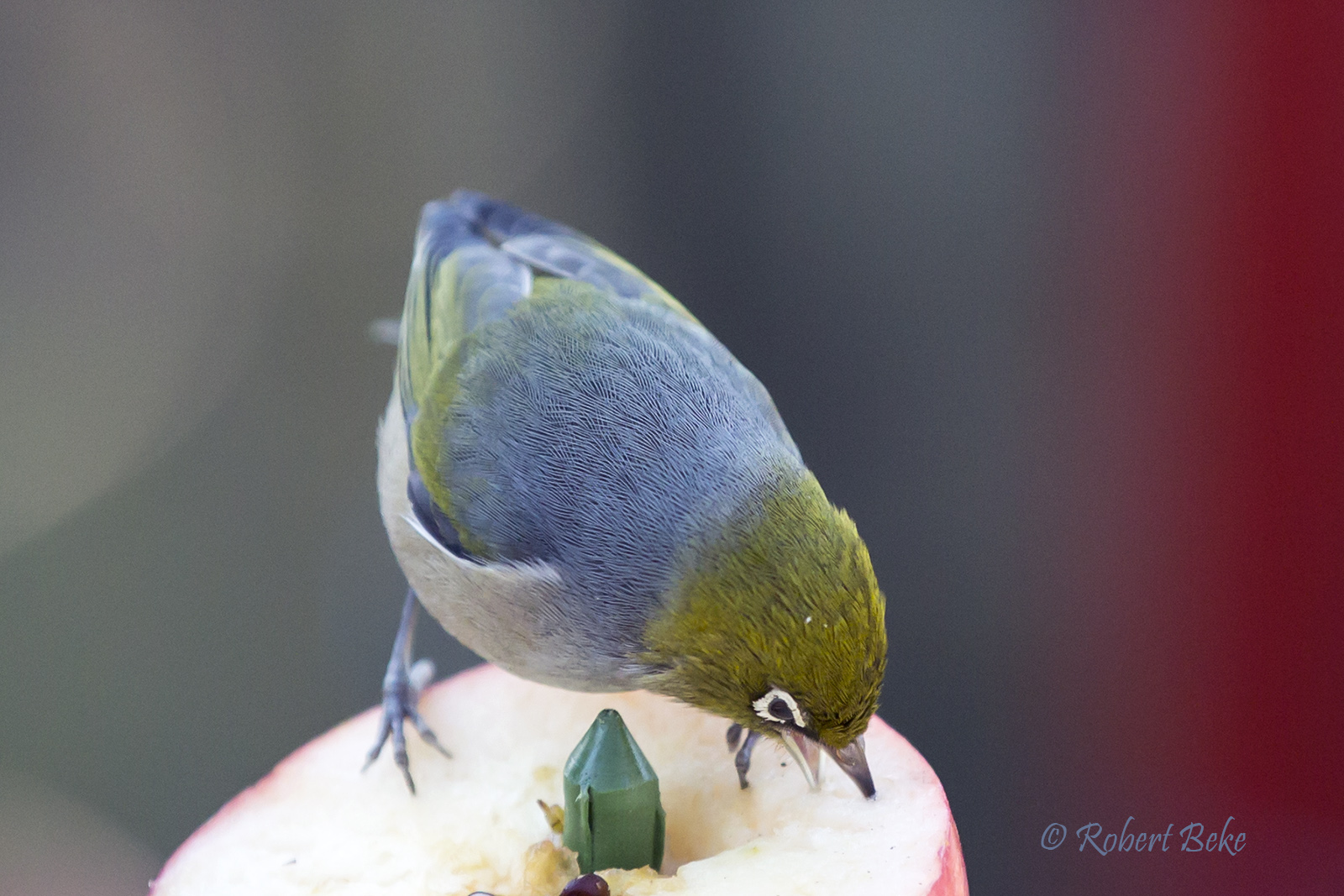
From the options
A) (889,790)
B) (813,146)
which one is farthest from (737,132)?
(889,790)

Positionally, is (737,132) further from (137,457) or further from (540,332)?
(137,457)

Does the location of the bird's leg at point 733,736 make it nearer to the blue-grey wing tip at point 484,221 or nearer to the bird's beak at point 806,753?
the bird's beak at point 806,753

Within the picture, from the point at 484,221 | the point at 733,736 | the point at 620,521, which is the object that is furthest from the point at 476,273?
the point at 733,736

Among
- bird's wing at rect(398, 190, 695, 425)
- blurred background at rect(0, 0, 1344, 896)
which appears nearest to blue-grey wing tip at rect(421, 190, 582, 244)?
bird's wing at rect(398, 190, 695, 425)

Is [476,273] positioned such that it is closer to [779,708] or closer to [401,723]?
[401,723]

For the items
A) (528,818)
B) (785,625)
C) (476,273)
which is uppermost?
(476,273)
